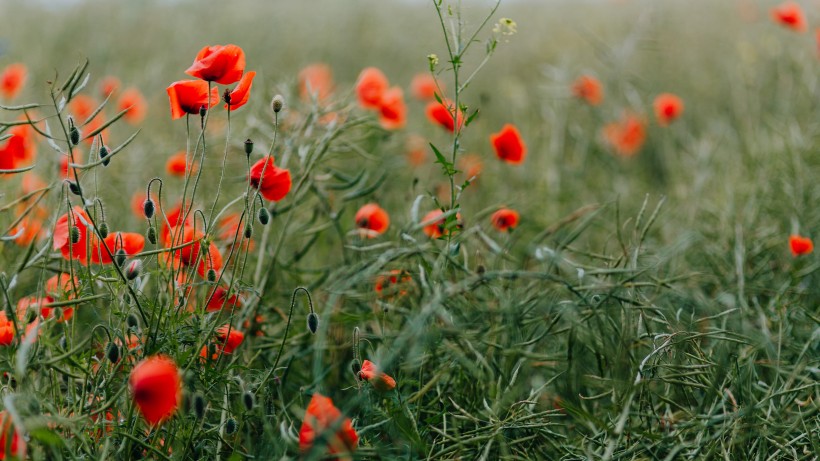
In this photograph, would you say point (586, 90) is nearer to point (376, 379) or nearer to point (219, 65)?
point (219, 65)

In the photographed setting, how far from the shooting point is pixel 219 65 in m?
1.02

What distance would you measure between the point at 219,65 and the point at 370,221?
1.63ft

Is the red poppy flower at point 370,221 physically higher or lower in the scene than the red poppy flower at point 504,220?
higher

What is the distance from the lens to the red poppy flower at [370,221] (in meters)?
1.39

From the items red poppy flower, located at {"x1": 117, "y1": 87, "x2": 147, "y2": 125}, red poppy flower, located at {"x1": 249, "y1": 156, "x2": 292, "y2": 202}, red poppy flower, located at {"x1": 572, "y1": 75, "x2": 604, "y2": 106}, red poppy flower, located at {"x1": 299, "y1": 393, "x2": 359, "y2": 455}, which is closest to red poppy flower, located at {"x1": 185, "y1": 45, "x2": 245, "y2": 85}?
red poppy flower, located at {"x1": 249, "y1": 156, "x2": 292, "y2": 202}

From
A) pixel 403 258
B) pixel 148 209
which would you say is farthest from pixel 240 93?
pixel 403 258

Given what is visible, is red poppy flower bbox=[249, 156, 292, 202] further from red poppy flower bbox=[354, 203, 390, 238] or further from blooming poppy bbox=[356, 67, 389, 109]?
blooming poppy bbox=[356, 67, 389, 109]

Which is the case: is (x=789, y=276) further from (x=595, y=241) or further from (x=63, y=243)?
(x=63, y=243)

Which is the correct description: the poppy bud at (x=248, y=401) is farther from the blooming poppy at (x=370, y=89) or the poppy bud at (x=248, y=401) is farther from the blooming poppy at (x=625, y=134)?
the blooming poppy at (x=625, y=134)

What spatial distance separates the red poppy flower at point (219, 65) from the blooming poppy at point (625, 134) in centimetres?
200

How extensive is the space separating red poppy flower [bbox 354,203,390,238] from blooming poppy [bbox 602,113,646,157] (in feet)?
5.24

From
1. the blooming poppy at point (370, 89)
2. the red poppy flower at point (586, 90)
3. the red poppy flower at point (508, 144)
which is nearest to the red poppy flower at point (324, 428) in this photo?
the red poppy flower at point (508, 144)

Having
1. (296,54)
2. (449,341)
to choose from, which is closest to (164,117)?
(296,54)

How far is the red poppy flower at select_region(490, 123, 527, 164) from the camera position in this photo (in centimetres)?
150
